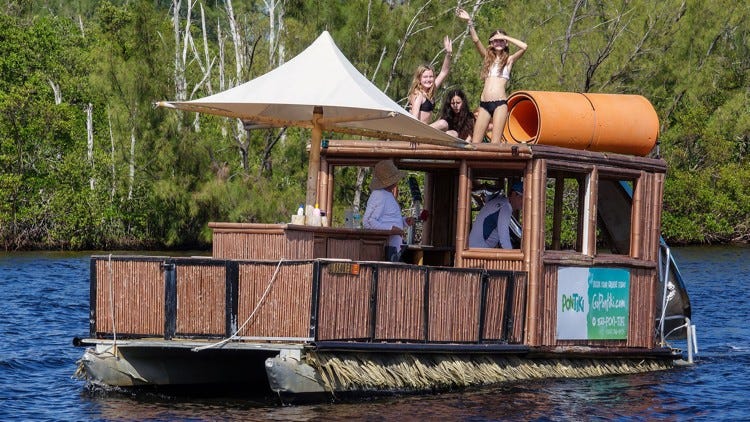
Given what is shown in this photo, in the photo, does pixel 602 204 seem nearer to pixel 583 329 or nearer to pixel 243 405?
pixel 583 329

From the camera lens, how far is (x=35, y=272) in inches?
1313

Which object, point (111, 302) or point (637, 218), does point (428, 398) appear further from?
point (637, 218)

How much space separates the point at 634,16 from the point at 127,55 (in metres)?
18.3

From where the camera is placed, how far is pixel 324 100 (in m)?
13.1

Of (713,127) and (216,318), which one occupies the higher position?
(713,127)

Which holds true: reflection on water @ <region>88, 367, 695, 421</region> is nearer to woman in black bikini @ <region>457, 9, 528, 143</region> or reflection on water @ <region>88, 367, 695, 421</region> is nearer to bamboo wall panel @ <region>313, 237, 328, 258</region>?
bamboo wall panel @ <region>313, 237, 328, 258</region>

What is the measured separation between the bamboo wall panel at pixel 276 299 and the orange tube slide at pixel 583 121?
3717mm

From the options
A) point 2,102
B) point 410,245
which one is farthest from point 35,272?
point 410,245

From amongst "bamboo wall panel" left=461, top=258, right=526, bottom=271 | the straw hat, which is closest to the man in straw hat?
the straw hat

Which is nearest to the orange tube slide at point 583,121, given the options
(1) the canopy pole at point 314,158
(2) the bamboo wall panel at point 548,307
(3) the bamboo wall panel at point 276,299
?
(2) the bamboo wall panel at point 548,307

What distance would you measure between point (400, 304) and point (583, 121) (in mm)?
3350

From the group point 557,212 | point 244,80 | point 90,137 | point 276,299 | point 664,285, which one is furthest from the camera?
point 90,137

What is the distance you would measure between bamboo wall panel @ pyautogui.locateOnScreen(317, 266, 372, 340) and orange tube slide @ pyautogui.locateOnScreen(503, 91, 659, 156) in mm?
3162

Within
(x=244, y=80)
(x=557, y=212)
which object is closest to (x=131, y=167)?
(x=244, y=80)
